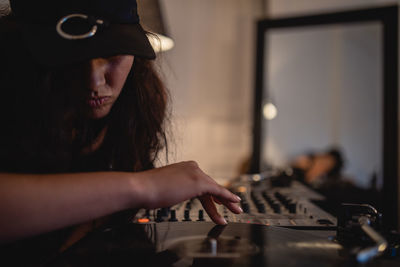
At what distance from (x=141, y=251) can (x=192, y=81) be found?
185cm

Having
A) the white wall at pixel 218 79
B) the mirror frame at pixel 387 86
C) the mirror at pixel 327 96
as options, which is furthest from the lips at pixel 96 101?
the mirror frame at pixel 387 86

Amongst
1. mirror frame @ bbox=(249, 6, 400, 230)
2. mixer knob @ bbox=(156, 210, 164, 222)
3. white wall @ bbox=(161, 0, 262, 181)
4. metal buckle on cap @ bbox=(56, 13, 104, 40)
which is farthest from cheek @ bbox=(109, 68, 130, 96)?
mirror frame @ bbox=(249, 6, 400, 230)

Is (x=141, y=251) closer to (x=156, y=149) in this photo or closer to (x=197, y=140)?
(x=156, y=149)

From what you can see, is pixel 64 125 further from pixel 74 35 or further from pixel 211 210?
pixel 211 210

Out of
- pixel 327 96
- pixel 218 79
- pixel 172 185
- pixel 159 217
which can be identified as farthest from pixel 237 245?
pixel 218 79

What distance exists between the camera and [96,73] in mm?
639

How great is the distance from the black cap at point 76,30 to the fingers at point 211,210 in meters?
0.28

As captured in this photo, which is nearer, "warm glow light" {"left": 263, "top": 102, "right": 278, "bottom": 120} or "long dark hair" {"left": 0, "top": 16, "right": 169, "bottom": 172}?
"long dark hair" {"left": 0, "top": 16, "right": 169, "bottom": 172}

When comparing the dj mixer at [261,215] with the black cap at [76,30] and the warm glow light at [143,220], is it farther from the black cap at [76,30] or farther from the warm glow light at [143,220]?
the black cap at [76,30]

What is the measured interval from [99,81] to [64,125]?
11 cm

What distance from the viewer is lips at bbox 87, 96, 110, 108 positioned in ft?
2.19

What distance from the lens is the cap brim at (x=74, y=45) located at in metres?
0.51

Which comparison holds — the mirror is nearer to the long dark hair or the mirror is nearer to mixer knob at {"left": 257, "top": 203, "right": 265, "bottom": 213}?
mixer knob at {"left": 257, "top": 203, "right": 265, "bottom": 213}

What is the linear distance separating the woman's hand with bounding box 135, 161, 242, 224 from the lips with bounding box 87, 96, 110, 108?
26 centimetres
